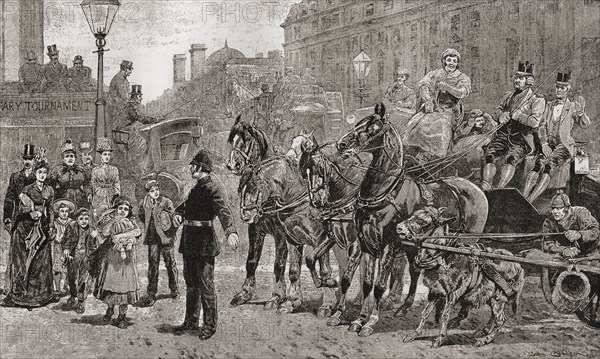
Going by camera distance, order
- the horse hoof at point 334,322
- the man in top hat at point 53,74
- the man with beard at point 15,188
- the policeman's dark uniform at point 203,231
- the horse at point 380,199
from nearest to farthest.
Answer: the policeman's dark uniform at point 203,231
the horse at point 380,199
the horse hoof at point 334,322
the man with beard at point 15,188
the man in top hat at point 53,74

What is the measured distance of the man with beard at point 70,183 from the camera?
8.20 meters

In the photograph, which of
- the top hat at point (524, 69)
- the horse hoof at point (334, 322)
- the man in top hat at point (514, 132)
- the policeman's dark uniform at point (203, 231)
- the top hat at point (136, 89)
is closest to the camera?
the policeman's dark uniform at point (203, 231)

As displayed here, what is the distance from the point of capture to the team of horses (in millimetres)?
7707

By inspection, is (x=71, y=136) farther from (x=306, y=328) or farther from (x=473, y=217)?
(x=473, y=217)

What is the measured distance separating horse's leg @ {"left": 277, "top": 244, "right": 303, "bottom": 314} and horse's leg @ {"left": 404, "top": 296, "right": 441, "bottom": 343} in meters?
1.14

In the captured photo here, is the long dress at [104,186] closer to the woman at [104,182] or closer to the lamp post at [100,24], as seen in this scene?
the woman at [104,182]

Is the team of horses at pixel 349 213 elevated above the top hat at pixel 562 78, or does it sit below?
below

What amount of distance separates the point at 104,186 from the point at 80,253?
713 millimetres

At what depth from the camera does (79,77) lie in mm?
8523

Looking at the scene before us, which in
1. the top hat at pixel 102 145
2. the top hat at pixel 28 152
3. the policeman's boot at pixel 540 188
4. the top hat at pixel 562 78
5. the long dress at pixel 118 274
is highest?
the top hat at pixel 562 78

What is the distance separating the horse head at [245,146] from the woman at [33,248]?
1.90 meters

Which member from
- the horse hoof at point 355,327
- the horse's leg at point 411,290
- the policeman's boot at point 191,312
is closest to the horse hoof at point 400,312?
the horse's leg at point 411,290

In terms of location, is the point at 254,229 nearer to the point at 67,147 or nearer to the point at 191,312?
the point at 191,312

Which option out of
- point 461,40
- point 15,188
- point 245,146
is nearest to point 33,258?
point 15,188
